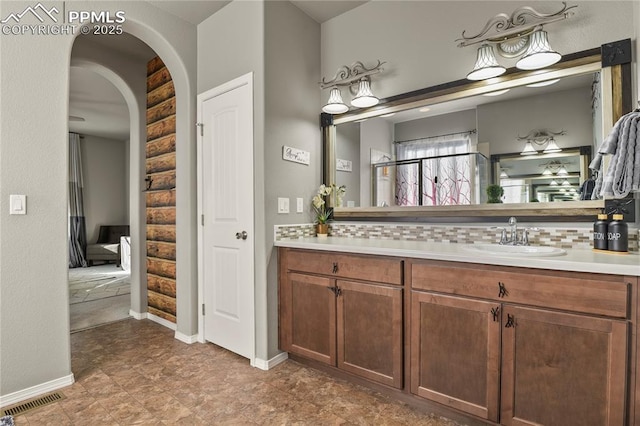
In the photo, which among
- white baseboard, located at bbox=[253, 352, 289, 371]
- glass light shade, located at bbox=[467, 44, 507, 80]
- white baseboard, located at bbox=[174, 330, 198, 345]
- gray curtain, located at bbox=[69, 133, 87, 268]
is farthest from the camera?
gray curtain, located at bbox=[69, 133, 87, 268]

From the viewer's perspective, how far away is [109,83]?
187 inches

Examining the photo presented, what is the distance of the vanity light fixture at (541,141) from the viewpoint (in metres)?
2.01

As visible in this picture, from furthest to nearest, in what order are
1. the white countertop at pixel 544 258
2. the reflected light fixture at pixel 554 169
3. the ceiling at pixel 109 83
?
the ceiling at pixel 109 83 < the reflected light fixture at pixel 554 169 < the white countertop at pixel 544 258

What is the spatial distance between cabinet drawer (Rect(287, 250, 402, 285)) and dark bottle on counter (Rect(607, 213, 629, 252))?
103 cm

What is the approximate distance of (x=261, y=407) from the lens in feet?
6.56

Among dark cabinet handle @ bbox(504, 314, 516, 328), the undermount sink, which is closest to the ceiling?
the undermount sink

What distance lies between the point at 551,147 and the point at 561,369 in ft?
4.03

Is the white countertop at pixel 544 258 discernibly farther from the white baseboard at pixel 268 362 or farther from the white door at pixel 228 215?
the white baseboard at pixel 268 362

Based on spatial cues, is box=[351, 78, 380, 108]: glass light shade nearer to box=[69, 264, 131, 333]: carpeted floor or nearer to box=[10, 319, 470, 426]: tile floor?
box=[10, 319, 470, 426]: tile floor

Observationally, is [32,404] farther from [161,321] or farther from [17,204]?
[161,321]

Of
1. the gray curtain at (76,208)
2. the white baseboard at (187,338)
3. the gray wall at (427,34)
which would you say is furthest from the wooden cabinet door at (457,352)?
the gray curtain at (76,208)

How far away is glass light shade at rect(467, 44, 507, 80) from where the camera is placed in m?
2.10

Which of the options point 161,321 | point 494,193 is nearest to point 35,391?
point 161,321

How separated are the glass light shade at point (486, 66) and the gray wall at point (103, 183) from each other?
8.22 meters
